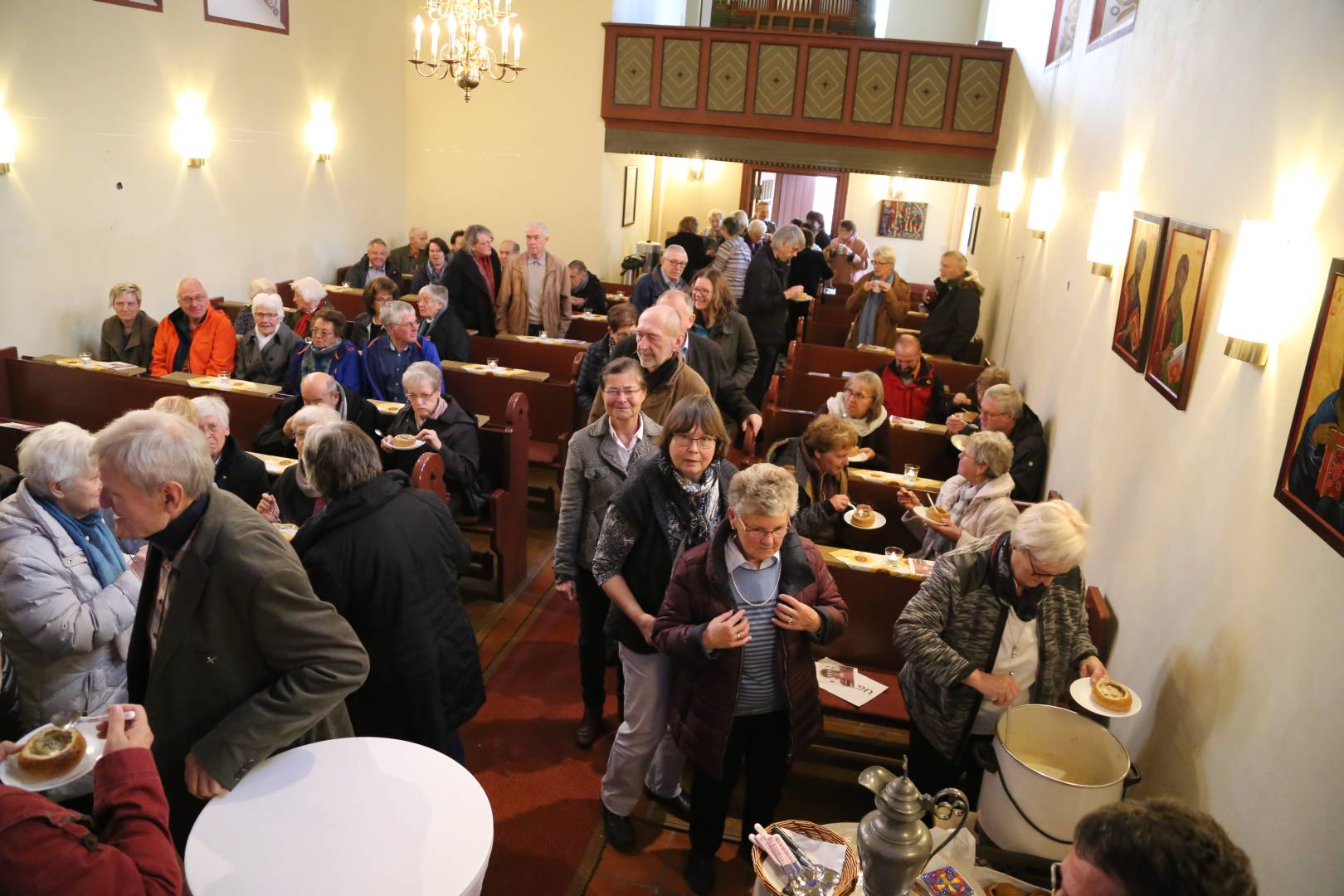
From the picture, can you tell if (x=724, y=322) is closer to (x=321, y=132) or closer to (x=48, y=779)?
(x=48, y=779)

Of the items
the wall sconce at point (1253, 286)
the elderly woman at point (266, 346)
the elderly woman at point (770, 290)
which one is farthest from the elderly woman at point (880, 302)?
the wall sconce at point (1253, 286)

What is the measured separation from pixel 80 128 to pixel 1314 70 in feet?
26.2

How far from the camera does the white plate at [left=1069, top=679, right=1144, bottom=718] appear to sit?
2670 mm

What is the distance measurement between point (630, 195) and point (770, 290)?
5.16 meters

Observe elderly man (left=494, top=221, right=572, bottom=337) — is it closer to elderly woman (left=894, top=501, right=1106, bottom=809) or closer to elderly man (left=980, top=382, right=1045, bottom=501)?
elderly man (left=980, top=382, right=1045, bottom=501)

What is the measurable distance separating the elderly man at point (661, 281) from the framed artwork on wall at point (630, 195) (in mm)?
5409

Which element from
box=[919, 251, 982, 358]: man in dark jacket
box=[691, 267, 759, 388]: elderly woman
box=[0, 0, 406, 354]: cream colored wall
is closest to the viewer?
box=[691, 267, 759, 388]: elderly woman

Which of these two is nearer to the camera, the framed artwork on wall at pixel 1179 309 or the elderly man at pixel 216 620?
the elderly man at pixel 216 620

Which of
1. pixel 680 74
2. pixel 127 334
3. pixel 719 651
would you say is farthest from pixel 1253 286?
pixel 680 74

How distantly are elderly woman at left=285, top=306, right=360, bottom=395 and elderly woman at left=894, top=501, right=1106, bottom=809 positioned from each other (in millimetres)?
4108

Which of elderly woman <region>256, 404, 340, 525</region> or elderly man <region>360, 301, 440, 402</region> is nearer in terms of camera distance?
elderly woman <region>256, 404, 340, 525</region>

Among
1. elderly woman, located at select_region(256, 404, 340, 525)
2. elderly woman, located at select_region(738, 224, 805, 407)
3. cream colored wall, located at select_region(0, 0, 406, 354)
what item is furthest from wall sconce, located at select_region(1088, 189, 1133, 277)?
cream colored wall, located at select_region(0, 0, 406, 354)

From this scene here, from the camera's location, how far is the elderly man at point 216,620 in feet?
6.44

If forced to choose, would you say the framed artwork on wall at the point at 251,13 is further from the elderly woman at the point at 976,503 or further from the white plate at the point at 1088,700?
the white plate at the point at 1088,700
